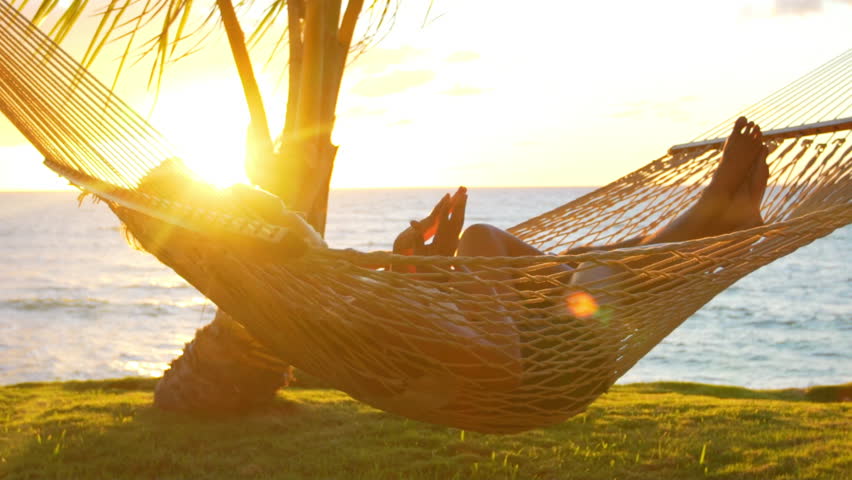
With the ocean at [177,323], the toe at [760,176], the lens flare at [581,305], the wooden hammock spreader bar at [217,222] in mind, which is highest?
the toe at [760,176]

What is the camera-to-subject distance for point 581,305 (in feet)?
4.23

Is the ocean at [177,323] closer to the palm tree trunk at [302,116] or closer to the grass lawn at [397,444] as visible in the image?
the grass lawn at [397,444]

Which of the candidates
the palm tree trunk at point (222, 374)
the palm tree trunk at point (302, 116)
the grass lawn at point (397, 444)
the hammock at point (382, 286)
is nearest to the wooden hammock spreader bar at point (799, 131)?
the hammock at point (382, 286)

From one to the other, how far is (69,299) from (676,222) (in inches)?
477

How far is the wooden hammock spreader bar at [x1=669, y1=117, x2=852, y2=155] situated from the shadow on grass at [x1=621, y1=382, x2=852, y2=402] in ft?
5.38

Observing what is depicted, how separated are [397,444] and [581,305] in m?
1.34

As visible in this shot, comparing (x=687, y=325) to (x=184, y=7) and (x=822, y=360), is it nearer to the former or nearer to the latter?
(x=822, y=360)

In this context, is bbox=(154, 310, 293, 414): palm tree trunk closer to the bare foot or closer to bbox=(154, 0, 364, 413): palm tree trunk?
bbox=(154, 0, 364, 413): palm tree trunk

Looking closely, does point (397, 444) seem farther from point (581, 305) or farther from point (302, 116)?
point (581, 305)

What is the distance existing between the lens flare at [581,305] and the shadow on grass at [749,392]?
253 cm

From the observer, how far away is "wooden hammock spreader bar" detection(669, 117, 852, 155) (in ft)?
6.98

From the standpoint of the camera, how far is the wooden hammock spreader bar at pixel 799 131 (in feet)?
6.98

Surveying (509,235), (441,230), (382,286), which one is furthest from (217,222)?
(509,235)

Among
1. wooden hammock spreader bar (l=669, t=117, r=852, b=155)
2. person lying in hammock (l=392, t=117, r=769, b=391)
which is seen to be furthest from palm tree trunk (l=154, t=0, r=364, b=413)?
wooden hammock spreader bar (l=669, t=117, r=852, b=155)
